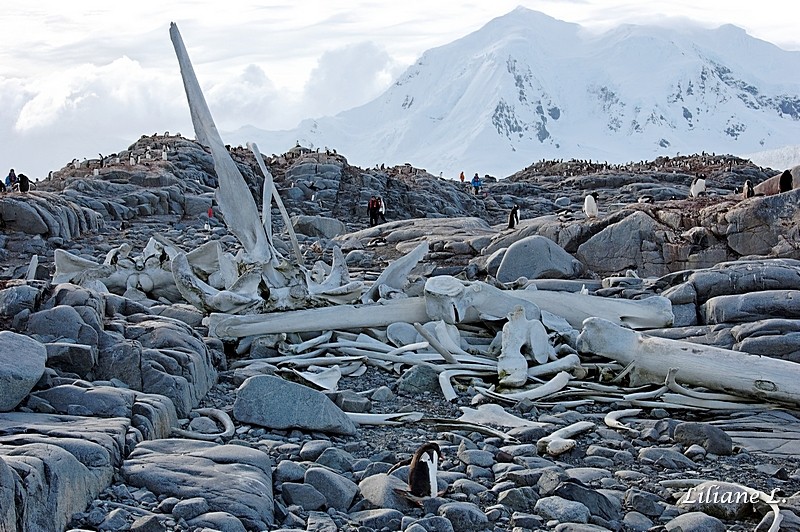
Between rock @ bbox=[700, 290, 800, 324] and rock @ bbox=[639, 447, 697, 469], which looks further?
rock @ bbox=[700, 290, 800, 324]

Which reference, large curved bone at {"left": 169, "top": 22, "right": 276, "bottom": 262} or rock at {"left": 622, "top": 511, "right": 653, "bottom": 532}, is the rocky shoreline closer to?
rock at {"left": 622, "top": 511, "right": 653, "bottom": 532}

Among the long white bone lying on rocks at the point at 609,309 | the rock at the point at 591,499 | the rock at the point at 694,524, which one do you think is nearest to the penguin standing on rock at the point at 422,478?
the rock at the point at 591,499

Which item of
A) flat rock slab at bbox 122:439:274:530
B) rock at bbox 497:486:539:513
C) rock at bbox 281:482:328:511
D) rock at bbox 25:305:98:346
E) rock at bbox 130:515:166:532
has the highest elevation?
rock at bbox 25:305:98:346

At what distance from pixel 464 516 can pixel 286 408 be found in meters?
1.90

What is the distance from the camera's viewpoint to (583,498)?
4.80m

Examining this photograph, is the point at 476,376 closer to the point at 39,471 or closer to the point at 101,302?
the point at 101,302

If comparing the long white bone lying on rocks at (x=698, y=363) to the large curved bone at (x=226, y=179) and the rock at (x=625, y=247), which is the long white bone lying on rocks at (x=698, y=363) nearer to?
the large curved bone at (x=226, y=179)

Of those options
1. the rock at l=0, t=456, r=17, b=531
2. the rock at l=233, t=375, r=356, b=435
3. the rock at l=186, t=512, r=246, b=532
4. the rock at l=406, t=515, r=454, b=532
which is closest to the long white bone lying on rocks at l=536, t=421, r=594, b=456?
the rock at l=233, t=375, r=356, b=435

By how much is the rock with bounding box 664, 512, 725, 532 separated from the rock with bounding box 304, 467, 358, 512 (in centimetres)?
162

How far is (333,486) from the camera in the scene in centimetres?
473

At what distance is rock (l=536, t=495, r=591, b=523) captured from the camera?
15.2 feet

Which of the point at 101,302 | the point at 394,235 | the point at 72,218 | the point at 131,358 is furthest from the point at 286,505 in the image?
the point at 72,218

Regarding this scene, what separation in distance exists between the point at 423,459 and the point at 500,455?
3.64 feet

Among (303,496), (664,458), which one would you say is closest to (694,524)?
(664,458)
